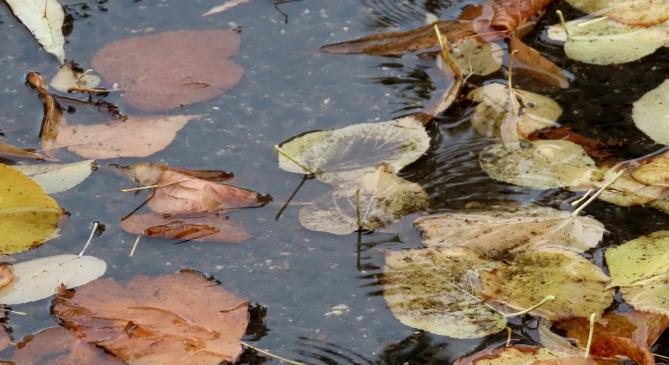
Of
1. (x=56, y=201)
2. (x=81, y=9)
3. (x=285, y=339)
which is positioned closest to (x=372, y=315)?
(x=285, y=339)

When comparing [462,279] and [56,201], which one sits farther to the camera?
[56,201]

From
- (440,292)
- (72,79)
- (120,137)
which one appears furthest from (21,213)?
(440,292)

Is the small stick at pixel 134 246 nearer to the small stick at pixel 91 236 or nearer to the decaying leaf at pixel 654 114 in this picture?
the small stick at pixel 91 236

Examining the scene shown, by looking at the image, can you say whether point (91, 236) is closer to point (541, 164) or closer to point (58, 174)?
point (58, 174)

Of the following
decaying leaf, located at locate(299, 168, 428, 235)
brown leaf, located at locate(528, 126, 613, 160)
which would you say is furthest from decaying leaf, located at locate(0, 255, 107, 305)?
brown leaf, located at locate(528, 126, 613, 160)

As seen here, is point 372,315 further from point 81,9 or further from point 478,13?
point 81,9

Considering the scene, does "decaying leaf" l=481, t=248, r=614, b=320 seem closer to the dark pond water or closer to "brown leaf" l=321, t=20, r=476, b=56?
the dark pond water
